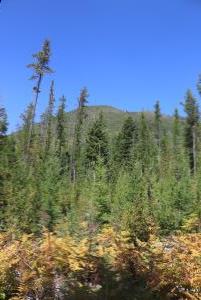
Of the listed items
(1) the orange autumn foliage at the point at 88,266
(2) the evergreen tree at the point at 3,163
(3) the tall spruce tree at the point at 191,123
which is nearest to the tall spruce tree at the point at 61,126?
(3) the tall spruce tree at the point at 191,123

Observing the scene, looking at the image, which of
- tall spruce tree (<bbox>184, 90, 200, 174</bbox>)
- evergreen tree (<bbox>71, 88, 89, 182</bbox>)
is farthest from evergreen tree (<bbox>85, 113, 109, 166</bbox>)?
tall spruce tree (<bbox>184, 90, 200, 174</bbox>)

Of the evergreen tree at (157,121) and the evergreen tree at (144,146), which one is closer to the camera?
the evergreen tree at (144,146)

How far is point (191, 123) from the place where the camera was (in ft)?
269

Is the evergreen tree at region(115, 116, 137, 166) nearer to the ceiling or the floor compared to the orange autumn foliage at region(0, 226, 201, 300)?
nearer to the ceiling

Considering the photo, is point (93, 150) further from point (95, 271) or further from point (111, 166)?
point (95, 271)

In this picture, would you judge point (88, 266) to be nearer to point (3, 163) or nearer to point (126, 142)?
point (3, 163)

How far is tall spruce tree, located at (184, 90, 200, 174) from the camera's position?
8056 cm

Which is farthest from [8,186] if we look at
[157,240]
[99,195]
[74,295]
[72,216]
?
[74,295]

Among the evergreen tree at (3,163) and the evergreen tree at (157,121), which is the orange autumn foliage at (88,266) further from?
the evergreen tree at (157,121)

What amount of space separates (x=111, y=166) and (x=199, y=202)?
60.8 feet

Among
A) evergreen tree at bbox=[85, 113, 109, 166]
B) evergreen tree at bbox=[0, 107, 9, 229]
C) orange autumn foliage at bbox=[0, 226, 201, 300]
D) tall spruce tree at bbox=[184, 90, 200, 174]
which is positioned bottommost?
orange autumn foliage at bbox=[0, 226, 201, 300]

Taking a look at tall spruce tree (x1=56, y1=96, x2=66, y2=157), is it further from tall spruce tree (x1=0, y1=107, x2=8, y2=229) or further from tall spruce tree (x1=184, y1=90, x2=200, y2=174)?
tall spruce tree (x1=0, y1=107, x2=8, y2=229)

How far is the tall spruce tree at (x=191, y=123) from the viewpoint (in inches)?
3172

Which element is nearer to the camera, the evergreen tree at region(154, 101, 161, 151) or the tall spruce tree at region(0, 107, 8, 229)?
the tall spruce tree at region(0, 107, 8, 229)
